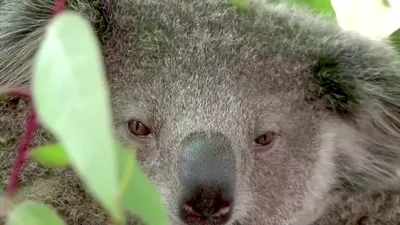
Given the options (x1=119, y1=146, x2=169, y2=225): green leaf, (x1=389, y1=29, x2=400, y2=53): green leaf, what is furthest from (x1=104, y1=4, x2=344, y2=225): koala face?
(x1=119, y1=146, x2=169, y2=225): green leaf

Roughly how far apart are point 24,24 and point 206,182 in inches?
27.1

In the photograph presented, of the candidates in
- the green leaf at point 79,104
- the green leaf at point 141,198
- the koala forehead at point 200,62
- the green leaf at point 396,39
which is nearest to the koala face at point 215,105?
the koala forehead at point 200,62

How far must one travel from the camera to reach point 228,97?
179cm

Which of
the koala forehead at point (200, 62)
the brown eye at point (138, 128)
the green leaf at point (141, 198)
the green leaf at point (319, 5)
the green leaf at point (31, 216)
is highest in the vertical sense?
the green leaf at point (319, 5)

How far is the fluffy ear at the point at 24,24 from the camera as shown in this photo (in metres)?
1.79

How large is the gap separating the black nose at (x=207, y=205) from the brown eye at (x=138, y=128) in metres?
0.29

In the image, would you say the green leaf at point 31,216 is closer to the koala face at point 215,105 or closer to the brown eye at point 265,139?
the koala face at point 215,105

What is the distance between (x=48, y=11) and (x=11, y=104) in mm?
325

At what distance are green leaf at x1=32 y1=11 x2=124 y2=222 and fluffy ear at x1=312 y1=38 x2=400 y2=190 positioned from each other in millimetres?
1403

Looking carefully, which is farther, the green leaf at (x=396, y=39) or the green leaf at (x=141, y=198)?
the green leaf at (x=396, y=39)

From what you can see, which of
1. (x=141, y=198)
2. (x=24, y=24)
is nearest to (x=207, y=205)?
(x=24, y=24)

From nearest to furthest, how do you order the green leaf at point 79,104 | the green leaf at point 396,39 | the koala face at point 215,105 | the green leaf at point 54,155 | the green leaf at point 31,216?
the green leaf at point 79,104, the green leaf at point 31,216, the green leaf at point 54,155, the koala face at point 215,105, the green leaf at point 396,39

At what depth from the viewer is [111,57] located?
190 centimetres

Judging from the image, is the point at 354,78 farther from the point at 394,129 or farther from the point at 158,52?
the point at 158,52
